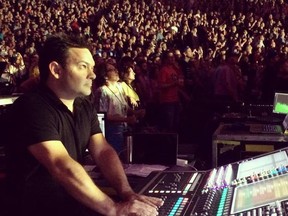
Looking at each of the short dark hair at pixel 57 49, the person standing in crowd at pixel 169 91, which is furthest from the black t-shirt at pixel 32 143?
the person standing in crowd at pixel 169 91

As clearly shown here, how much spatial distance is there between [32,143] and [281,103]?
4.26 m

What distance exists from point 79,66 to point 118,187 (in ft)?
1.75

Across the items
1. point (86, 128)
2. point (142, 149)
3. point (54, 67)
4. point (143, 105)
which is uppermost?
point (54, 67)

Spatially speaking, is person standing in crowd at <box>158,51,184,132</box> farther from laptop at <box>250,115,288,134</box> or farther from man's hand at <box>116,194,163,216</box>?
man's hand at <box>116,194,163,216</box>

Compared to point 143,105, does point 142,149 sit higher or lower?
higher

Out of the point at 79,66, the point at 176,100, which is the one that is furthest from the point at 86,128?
the point at 176,100

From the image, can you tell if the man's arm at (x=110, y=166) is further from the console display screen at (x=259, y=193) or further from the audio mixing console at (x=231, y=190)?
the console display screen at (x=259, y=193)

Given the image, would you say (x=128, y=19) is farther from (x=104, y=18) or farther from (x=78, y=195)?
(x=78, y=195)

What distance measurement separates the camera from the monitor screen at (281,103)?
573 centimetres

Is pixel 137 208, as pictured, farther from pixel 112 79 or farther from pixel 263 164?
pixel 112 79

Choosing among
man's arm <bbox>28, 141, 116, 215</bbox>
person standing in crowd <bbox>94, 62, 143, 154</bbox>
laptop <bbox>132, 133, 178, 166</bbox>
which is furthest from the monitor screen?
man's arm <bbox>28, 141, 116, 215</bbox>

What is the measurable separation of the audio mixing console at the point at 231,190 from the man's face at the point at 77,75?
0.50m

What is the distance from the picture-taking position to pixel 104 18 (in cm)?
1703

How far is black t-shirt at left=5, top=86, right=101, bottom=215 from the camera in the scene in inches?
80.7
